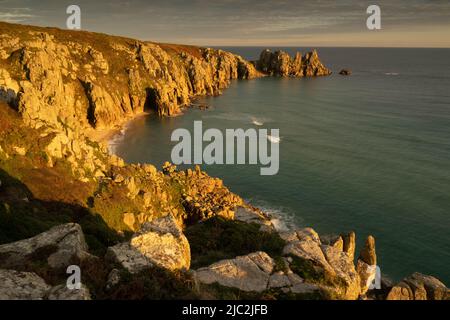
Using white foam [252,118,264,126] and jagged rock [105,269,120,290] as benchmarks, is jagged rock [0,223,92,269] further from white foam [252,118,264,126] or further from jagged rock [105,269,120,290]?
white foam [252,118,264,126]

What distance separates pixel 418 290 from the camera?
2669 cm

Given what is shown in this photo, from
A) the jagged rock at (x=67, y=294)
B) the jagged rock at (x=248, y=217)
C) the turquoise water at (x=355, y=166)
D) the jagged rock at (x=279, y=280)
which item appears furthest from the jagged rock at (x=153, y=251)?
the turquoise water at (x=355, y=166)

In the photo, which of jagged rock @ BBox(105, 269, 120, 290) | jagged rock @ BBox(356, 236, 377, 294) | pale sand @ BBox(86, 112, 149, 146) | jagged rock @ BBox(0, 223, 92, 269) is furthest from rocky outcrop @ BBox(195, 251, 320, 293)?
pale sand @ BBox(86, 112, 149, 146)

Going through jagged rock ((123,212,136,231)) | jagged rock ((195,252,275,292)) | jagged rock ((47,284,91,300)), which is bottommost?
jagged rock ((123,212,136,231))

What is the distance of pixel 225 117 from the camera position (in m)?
118

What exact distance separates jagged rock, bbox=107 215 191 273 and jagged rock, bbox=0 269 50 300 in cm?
320

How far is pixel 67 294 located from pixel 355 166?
228 feet

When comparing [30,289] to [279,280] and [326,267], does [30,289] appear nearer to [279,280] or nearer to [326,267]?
[279,280]

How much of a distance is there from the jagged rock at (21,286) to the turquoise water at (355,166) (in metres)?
39.8

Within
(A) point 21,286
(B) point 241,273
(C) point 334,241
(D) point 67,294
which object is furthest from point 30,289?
(C) point 334,241

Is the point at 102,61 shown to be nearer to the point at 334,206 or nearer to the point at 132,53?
the point at 132,53

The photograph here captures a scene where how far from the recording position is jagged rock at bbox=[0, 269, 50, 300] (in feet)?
43.0

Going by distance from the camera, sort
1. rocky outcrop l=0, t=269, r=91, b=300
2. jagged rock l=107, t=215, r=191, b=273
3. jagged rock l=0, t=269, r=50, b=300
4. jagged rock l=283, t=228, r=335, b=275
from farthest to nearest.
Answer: jagged rock l=283, t=228, r=335, b=275, jagged rock l=107, t=215, r=191, b=273, jagged rock l=0, t=269, r=50, b=300, rocky outcrop l=0, t=269, r=91, b=300

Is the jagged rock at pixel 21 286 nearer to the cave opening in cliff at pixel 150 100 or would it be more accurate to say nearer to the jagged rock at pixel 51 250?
the jagged rock at pixel 51 250
